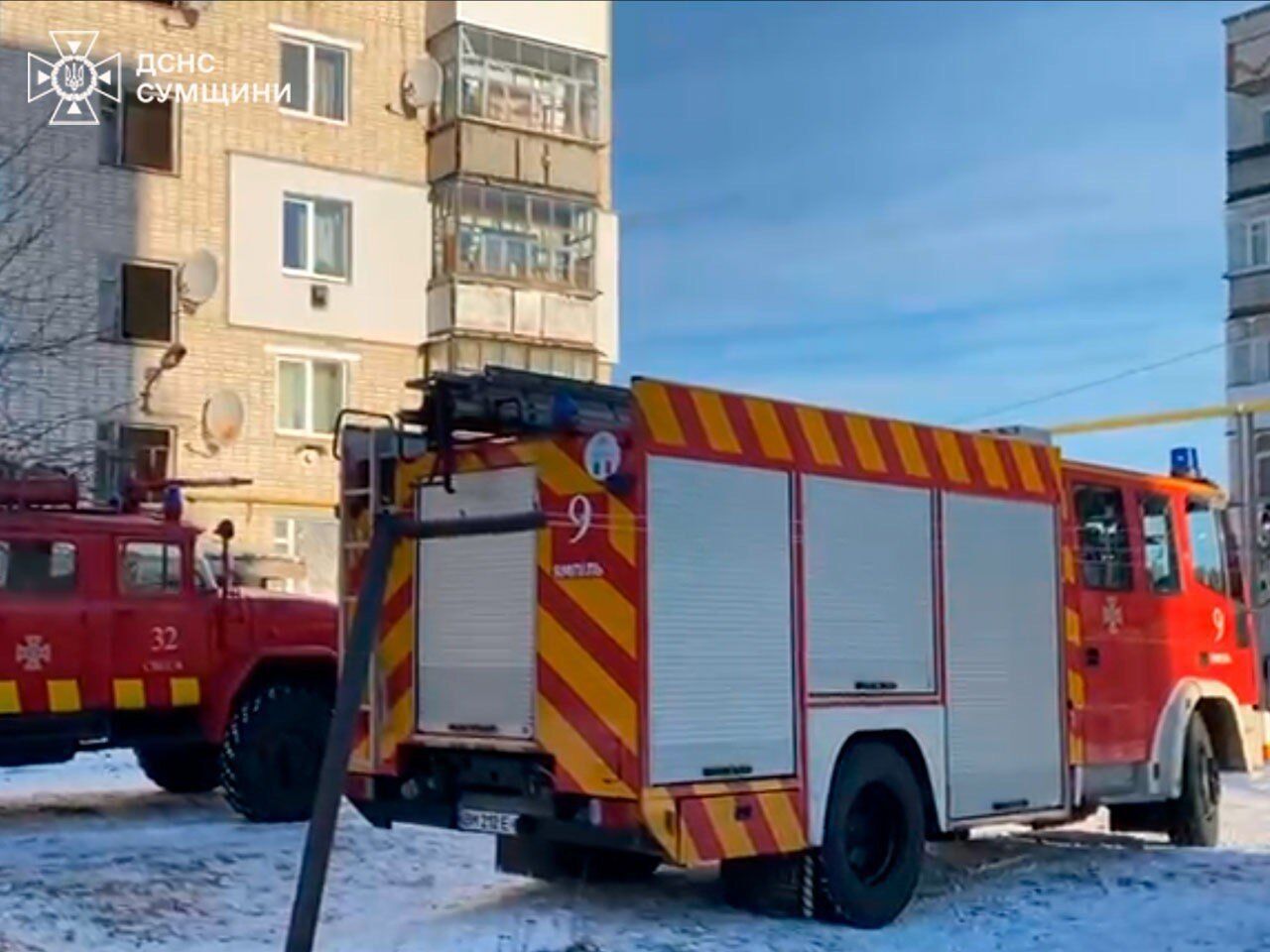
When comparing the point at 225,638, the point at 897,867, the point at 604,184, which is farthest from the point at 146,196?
the point at 897,867

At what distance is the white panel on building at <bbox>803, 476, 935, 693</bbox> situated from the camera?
945 centimetres

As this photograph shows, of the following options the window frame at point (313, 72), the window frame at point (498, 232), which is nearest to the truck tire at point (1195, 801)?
the window frame at point (498, 232)

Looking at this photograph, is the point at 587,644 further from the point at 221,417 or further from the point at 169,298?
the point at 169,298

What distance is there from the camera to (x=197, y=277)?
26469 millimetres

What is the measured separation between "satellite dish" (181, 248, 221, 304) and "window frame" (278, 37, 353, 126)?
3146 mm

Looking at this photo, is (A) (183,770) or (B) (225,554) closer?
(B) (225,554)

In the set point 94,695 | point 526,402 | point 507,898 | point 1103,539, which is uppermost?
point 526,402

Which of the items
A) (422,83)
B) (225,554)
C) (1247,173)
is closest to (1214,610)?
(225,554)

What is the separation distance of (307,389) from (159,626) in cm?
1547

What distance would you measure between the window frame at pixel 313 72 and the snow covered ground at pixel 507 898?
57.1 ft

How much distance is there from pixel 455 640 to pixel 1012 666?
11.3 feet

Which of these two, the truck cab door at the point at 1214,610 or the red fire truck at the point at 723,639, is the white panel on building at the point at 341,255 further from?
the red fire truck at the point at 723,639

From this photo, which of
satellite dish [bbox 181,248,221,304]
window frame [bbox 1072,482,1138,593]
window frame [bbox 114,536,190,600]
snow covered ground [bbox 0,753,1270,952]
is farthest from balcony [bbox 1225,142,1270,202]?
window frame [bbox 114,536,190,600]

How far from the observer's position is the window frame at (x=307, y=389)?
27.9 m
